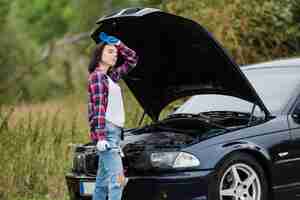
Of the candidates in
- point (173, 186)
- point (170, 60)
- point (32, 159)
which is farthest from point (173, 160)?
point (32, 159)

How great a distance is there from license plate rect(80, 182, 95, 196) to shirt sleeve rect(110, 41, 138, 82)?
1041 millimetres

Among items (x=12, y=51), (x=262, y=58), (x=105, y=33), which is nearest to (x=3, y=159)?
(x=105, y=33)

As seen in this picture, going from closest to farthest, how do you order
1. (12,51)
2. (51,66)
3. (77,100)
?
(77,100)
(12,51)
(51,66)

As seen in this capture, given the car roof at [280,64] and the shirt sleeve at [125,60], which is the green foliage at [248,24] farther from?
the shirt sleeve at [125,60]

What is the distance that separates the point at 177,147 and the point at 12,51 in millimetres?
32386

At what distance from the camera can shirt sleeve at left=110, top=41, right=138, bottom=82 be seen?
29.5 ft

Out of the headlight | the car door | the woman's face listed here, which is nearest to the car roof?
the car door

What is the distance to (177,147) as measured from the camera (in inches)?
332

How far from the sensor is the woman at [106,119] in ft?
27.5

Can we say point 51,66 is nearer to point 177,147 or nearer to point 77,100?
point 77,100

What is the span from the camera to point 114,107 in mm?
8523

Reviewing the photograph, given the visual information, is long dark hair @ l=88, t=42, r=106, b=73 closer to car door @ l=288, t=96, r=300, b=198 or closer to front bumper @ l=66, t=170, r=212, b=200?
front bumper @ l=66, t=170, r=212, b=200

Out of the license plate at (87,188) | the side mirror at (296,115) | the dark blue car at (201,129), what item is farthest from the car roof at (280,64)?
the license plate at (87,188)

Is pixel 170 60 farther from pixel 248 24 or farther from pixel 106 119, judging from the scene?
pixel 248 24
